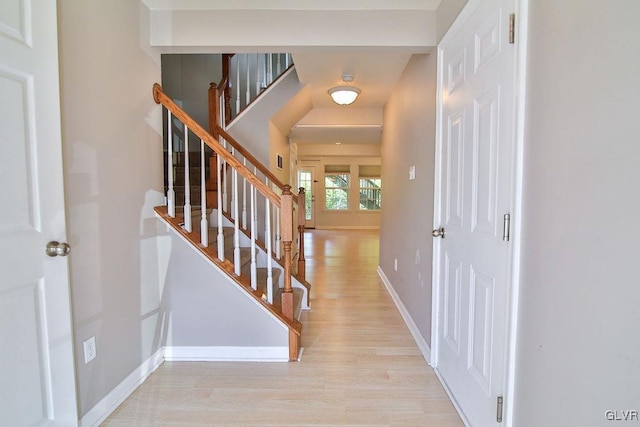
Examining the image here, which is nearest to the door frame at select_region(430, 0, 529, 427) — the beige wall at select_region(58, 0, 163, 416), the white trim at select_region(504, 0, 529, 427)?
the white trim at select_region(504, 0, 529, 427)

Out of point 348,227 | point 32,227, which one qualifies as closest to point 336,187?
point 348,227

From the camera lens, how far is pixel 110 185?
67.2 inches

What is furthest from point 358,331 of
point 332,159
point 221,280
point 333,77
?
point 332,159

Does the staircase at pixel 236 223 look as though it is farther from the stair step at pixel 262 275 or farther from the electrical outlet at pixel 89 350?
the electrical outlet at pixel 89 350

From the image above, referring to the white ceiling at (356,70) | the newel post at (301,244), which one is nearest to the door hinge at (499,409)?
A: the white ceiling at (356,70)

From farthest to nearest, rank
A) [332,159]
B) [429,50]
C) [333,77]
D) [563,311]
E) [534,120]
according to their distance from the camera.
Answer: [332,159] → [333,77] → [429,50] → [534,120] → [563,311]

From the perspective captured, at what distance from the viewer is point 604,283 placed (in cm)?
78

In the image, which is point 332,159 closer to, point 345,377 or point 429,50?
point 429,50

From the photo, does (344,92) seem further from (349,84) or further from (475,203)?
(475,203)

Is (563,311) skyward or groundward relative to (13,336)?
skyward

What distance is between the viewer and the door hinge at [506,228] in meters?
1.21

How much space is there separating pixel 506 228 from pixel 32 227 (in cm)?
185

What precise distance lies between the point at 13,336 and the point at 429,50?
2674 millimetres

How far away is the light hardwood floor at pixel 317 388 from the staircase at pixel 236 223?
0.28m
